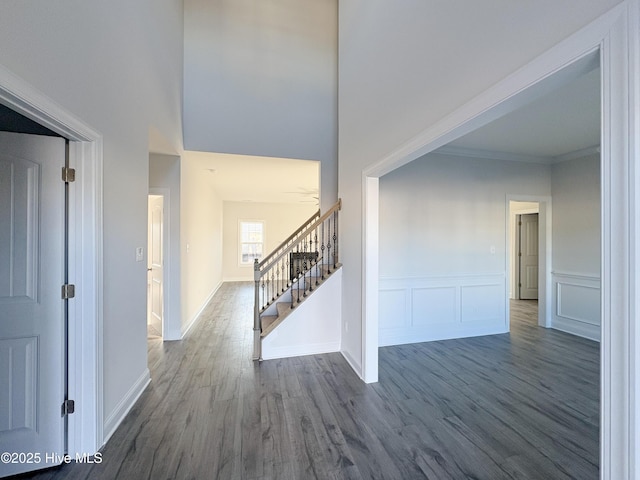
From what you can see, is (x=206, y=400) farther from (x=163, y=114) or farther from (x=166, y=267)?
(x=163, y=114)

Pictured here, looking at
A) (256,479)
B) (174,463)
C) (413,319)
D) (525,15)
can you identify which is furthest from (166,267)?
(525,15)

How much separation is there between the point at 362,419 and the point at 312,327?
130 cm

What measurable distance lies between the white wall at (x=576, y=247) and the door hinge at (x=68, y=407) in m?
5.82

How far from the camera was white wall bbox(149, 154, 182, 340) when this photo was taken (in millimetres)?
3648

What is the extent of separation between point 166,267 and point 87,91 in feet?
8.21

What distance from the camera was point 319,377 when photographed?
2.69m

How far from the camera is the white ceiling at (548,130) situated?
2311mm

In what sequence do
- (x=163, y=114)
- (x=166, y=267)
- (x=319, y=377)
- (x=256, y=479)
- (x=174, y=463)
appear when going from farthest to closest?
1. (x=166, y=267)
2. (x=163, y=114)
3. (x=319, y=377)
4. (x=174, y=463)
5. (x=256, y=479)

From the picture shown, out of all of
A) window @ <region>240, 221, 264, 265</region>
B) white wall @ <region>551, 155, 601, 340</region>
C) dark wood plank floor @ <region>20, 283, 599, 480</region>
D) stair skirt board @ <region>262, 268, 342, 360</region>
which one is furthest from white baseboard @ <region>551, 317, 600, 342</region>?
window @ <region>240, 221, 264, 265</region>

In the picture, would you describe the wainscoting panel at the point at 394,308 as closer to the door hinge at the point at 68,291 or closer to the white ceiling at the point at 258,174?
the white ceiling at the point at 258,174

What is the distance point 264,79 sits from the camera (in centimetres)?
410

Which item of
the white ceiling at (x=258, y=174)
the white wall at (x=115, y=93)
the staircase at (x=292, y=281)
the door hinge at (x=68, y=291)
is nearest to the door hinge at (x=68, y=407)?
the white wall at (x=115, y=93)

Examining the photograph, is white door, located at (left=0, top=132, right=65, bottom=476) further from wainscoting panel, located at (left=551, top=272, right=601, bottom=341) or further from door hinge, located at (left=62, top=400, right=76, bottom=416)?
wainscoting panel, located at (left=551, top=272, right=601, bottom=341)

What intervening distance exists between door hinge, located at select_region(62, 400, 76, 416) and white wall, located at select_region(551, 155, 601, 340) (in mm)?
5824
